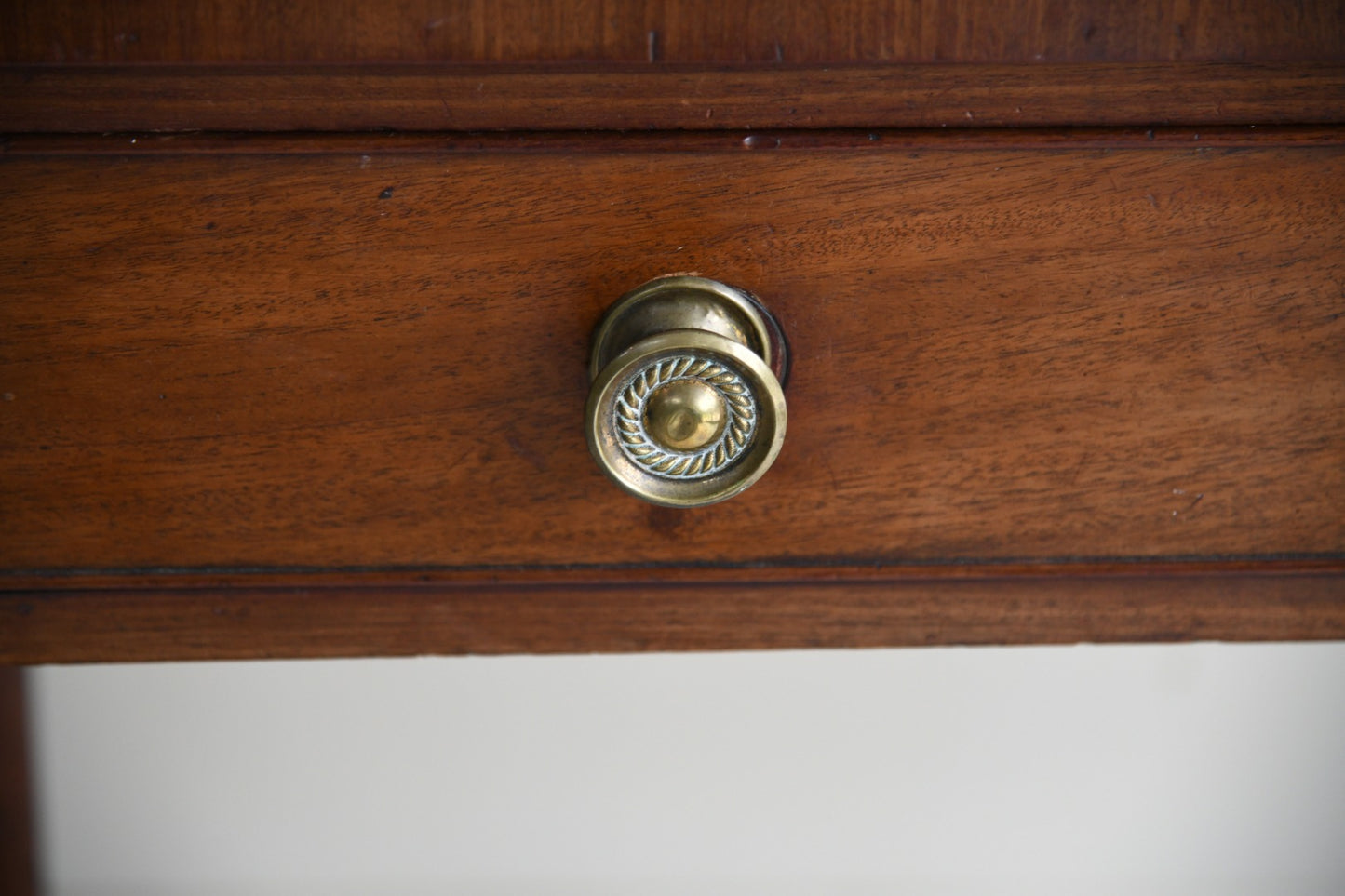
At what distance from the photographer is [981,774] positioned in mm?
664

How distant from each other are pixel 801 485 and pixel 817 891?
443 millimetres

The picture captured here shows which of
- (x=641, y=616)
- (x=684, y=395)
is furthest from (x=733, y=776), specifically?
(x=684, y=395)

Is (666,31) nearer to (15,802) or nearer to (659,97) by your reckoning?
(659,97)

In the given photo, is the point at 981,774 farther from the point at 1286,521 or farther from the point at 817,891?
the point at 1286,521

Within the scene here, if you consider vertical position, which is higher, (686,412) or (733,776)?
(733,776)

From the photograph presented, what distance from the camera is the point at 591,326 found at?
305 mm

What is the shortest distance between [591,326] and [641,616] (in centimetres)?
11

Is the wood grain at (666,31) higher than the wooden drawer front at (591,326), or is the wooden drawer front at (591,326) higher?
the wood grain at (666,31)

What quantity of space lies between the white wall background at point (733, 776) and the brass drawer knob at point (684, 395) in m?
0.39

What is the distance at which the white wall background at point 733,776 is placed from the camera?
0.66m

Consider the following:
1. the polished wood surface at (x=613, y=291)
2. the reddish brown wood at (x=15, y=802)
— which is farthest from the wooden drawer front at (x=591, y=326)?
the reddish brown wood at (x=15, y=802)

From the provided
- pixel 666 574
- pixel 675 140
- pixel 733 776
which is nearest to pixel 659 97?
pixel 675 140

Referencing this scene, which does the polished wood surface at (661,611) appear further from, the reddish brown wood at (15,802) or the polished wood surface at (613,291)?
the reddish brown wood at (15,802)

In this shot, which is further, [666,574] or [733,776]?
[733,776]
